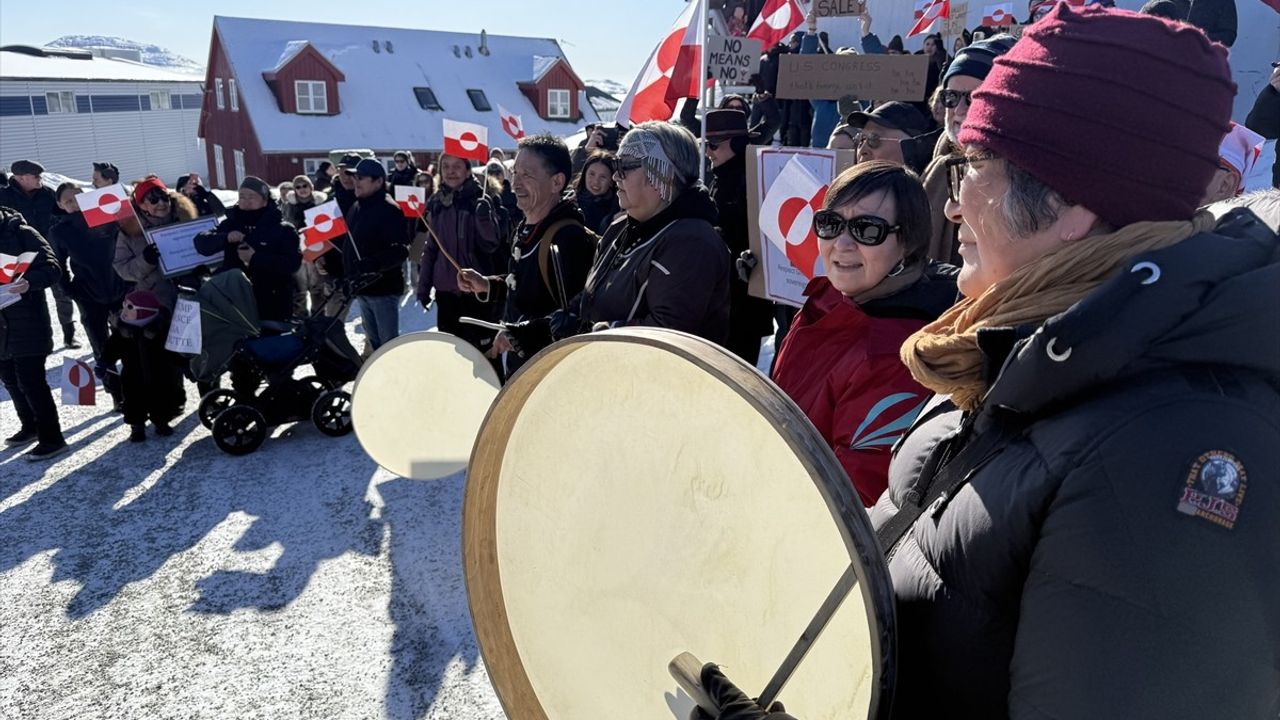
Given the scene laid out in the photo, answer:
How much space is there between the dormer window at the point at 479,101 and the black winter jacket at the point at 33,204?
1072 inches

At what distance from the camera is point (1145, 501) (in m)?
0.76

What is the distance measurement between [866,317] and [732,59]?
5437 mm

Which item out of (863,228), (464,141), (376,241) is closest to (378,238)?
(376,241)

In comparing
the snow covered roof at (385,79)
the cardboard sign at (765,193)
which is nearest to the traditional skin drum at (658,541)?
the cardboard sign at (765,193)

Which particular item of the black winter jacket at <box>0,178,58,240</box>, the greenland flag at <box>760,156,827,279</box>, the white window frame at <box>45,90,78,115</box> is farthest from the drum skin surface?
the white window frame at <box>45,90,78,115</box>

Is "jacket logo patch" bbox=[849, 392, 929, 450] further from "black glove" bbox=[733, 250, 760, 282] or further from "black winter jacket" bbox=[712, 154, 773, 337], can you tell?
"black winter jacket" bbox=[712, 154, 773, 337]

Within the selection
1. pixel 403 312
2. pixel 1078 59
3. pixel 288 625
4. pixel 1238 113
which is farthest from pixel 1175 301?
pixel 1238 113

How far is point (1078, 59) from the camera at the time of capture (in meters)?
0.97

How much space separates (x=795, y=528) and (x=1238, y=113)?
12.3m

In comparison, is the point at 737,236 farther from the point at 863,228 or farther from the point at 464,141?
the point at 863,228

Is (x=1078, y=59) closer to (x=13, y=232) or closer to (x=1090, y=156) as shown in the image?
(x=1090, y=156)

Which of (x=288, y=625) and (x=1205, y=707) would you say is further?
(x=288, y=625)

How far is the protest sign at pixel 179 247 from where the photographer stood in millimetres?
6422

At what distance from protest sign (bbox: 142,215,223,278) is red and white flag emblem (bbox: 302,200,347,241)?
77 cm
